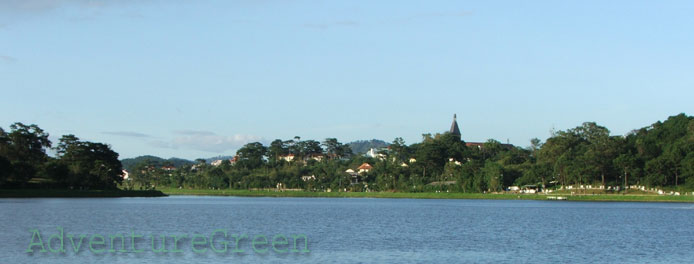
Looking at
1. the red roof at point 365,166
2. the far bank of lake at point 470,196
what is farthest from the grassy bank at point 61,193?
the red roof at point 365,166

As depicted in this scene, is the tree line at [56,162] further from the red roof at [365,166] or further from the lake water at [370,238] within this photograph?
the red roof at [365,166]

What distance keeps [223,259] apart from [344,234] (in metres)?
15.8

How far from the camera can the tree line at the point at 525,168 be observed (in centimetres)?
11600

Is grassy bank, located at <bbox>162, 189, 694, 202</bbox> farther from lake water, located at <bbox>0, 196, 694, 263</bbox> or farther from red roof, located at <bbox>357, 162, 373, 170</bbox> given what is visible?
lake water, located at <bbox>0, 196, 694, 263</bbox>

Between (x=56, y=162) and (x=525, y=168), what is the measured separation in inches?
3290

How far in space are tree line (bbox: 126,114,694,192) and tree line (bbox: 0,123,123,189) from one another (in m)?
49.9

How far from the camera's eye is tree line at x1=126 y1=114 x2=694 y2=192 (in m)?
116

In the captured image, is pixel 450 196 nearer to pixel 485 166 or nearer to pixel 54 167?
pixel 485 166

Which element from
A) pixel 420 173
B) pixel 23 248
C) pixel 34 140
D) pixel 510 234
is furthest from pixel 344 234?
pixel 420 173

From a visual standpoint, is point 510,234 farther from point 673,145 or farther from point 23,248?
point 673,145

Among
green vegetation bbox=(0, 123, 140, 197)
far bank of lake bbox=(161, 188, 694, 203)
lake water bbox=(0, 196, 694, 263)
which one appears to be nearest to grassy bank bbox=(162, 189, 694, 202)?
far bank of lake bbox=(161, 188, 694, 203)

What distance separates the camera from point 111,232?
48.4 metres

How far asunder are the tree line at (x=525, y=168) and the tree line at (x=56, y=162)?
49856 millimetres

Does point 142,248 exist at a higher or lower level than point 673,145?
lower
